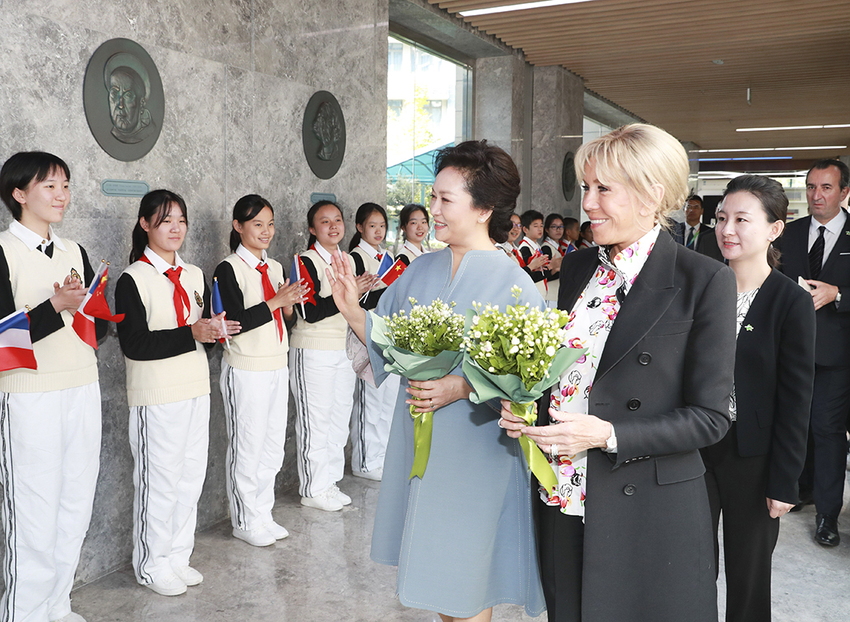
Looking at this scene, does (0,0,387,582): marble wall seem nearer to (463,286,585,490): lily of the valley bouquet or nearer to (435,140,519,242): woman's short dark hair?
(435,140,519,242): woman's short dark hair

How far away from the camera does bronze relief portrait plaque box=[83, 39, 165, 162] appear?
3.41 m

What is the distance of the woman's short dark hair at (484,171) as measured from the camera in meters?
2.22

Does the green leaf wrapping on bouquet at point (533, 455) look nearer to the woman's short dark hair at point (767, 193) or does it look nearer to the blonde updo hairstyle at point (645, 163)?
the blonde updo hairstyle at point (645, 163)

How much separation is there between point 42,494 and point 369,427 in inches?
104

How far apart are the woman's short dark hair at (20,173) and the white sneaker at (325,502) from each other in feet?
8.13

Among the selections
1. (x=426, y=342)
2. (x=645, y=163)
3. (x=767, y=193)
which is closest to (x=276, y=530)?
(x=426, y=342)

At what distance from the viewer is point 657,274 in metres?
1.69

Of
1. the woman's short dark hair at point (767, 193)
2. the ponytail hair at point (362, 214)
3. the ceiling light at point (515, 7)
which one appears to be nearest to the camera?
the woman's short dark hair at point (767, 193)

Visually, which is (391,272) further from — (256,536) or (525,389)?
(525,389)

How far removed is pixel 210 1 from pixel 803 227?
3721mm

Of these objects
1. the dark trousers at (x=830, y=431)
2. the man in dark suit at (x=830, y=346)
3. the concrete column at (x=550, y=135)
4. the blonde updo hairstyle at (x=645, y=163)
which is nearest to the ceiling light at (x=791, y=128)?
the concrete column at (x=550, y=135)

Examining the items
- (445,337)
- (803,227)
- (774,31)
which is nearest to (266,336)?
(445,337)

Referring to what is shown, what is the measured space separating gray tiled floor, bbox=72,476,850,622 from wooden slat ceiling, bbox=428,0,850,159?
530cm

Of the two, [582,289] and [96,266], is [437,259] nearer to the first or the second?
[582,289]
